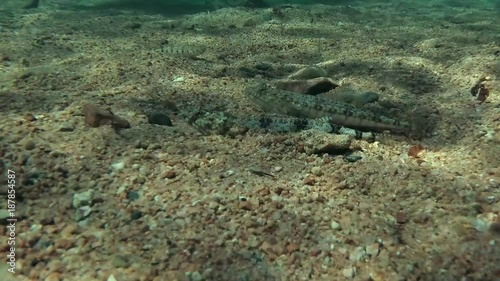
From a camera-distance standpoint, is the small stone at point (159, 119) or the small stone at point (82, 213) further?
the small stone at point (159, 119)

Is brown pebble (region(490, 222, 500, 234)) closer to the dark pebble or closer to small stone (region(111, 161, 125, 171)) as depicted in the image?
the dark pebble

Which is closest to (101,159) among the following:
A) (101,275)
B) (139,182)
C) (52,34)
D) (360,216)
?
(139,182)

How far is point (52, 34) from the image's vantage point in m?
7.69

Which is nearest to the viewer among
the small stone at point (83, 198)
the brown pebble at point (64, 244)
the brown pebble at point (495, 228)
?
the brown pebble at point (64, 244)

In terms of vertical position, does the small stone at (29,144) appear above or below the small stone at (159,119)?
below

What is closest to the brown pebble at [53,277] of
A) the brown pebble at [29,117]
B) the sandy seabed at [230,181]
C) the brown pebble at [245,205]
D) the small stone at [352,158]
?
the sandy seabed at [230,181]

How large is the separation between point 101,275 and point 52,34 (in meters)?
6.91

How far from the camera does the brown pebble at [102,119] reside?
11.9 ft

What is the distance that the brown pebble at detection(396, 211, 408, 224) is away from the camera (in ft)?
8.65

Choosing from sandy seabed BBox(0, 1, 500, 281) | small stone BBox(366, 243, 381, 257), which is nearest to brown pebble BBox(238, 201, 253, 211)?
sandy seabed BBox(0, 1, 500, 281)

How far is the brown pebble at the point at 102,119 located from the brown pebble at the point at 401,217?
2.45m

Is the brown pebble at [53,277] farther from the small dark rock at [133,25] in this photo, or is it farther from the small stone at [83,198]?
the small dark rock at [133,25]

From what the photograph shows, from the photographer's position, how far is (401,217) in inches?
105

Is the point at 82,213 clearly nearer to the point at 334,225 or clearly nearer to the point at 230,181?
the point at 230,181
